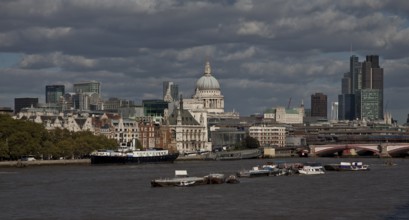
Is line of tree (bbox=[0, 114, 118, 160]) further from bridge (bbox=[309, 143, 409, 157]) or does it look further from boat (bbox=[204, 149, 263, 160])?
bridge (bbox=[309, 143, 409, 157])

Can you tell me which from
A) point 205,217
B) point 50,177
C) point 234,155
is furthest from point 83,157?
point 205,217

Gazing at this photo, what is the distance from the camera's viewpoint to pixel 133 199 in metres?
70.8

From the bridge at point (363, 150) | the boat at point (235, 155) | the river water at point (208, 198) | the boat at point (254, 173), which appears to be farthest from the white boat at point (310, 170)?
the bridge at point (363, 150)

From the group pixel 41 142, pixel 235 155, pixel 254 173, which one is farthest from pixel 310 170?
pixel 235 155

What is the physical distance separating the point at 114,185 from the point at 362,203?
2555 centimetres

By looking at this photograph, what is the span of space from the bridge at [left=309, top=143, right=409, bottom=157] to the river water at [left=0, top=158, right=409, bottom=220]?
8135 cm

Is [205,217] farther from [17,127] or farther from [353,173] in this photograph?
[17,127]

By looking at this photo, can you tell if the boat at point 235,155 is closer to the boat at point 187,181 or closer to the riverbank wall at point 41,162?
the riverbank wall at point 41,162

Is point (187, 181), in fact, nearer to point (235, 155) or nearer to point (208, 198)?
point (208, 198)

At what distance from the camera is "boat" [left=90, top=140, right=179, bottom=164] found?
137000 millimetres

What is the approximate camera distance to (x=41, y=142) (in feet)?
457

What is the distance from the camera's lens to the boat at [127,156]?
5394 inches

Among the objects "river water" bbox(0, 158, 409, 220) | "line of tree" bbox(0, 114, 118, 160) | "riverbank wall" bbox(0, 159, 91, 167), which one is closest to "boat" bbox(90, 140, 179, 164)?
"riverbank wall" bbox(0, 159, 91, 167)

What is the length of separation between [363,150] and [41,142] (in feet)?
229
